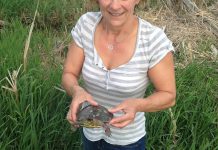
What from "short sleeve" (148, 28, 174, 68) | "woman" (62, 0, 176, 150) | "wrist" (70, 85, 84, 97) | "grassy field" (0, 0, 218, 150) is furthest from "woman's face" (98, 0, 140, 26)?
"grassy field" (0, 0, 218, 150)

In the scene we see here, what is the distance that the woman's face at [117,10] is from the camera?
156 cm

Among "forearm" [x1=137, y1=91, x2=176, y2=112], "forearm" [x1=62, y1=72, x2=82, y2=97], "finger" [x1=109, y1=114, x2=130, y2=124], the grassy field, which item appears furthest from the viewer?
the grassy field

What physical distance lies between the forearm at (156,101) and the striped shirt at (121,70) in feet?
0.33

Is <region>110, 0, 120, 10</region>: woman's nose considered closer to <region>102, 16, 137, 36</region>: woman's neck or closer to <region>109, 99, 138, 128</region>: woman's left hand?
<region>102, 16, 137, 36</region>: woman's neck

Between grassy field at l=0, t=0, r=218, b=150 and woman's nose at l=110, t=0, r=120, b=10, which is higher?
woman's nose at l=110, t=0, r=120, b=10

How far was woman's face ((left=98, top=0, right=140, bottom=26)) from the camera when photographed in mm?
1563

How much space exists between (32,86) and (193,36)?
1.90m

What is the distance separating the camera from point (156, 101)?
5.44 ft

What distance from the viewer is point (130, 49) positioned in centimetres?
168

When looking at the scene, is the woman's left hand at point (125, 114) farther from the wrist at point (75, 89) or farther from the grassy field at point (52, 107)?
the grassy field at point (52, 107)

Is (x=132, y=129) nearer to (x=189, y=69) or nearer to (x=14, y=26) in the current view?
(x=189, y=69)

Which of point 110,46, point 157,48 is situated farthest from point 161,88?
point 110,46

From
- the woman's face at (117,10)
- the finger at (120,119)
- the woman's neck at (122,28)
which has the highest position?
the woman's face at (117,10)

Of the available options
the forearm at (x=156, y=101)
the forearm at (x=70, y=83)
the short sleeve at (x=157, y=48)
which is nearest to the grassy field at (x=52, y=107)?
the forearm at (x=70, y=83)
